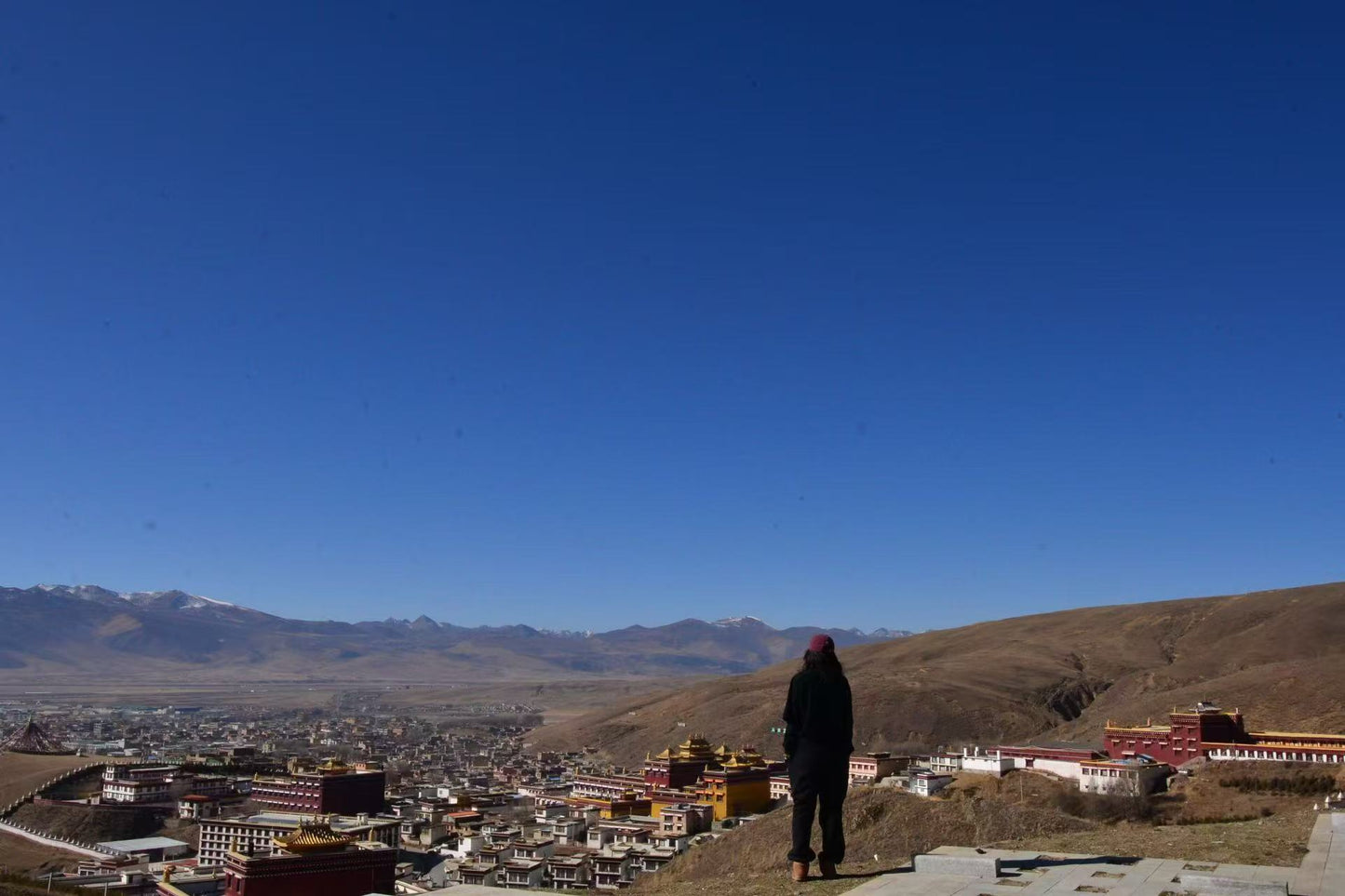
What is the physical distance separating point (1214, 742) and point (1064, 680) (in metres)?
60.0

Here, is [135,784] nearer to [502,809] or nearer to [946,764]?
[502,809]

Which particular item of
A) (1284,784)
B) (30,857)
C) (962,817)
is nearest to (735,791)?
(962,817)

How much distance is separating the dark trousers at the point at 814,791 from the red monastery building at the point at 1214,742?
131 ft

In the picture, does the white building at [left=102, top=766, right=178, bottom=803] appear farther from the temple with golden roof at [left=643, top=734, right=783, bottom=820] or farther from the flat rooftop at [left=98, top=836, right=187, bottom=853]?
the temple with golden roof at [left=643, top=734, right=783, bottom=820]

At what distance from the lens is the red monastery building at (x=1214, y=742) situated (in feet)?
141

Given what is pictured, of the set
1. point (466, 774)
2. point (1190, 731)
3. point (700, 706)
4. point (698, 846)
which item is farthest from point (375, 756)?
point (1190, 731)

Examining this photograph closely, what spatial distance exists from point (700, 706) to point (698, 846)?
75898 millimetres

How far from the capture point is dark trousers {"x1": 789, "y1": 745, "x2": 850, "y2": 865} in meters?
10.1

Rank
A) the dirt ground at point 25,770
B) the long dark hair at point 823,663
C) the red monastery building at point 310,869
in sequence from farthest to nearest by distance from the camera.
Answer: the dirt ground at point 25,770 → the red monastery building at point 310,869 → the long dark hair at point 823,663

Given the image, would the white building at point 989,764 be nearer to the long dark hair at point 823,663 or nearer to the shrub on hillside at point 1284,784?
the shrub on hillside at point 1284,784

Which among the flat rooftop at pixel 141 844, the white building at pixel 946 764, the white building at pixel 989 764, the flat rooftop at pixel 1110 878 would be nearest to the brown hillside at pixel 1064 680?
the white building at pixel 946 764

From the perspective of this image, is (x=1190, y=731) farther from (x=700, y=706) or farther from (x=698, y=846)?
(x=700, y=706)

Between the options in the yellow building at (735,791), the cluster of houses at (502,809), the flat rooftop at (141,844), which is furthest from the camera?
the flat rooftop at (141,844)

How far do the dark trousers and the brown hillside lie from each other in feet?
191
